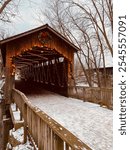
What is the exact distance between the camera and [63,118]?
8.91m

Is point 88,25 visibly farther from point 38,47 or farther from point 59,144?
point 59,144

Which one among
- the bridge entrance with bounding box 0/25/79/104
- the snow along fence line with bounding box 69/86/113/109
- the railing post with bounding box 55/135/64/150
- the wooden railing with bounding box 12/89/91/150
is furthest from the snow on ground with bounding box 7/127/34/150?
the bridge entrance with bounding box 0/25/79/104

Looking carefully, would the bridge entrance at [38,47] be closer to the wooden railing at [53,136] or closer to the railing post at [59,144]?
the wooden railing at [53,136]

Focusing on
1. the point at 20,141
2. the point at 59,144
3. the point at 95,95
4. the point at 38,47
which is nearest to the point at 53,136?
the point at 59,144

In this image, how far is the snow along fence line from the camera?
37.6 ft

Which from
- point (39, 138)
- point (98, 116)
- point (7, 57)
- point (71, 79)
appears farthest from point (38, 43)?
point (39, 138)

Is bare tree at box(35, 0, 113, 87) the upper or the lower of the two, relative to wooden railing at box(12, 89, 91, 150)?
upper

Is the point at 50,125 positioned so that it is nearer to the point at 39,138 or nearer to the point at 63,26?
the point at 39,138

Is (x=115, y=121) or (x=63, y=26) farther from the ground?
(x=63, y=26)

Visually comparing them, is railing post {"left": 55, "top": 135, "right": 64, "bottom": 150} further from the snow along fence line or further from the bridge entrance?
the bridge entrance

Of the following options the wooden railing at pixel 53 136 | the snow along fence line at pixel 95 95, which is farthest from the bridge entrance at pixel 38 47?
the wooden railing at pixel 53 136

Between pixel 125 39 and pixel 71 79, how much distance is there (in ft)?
46.6

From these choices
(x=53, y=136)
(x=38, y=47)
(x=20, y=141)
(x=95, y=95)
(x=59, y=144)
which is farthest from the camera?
(x=38, y=47)

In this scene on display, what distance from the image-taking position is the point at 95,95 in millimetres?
12984
